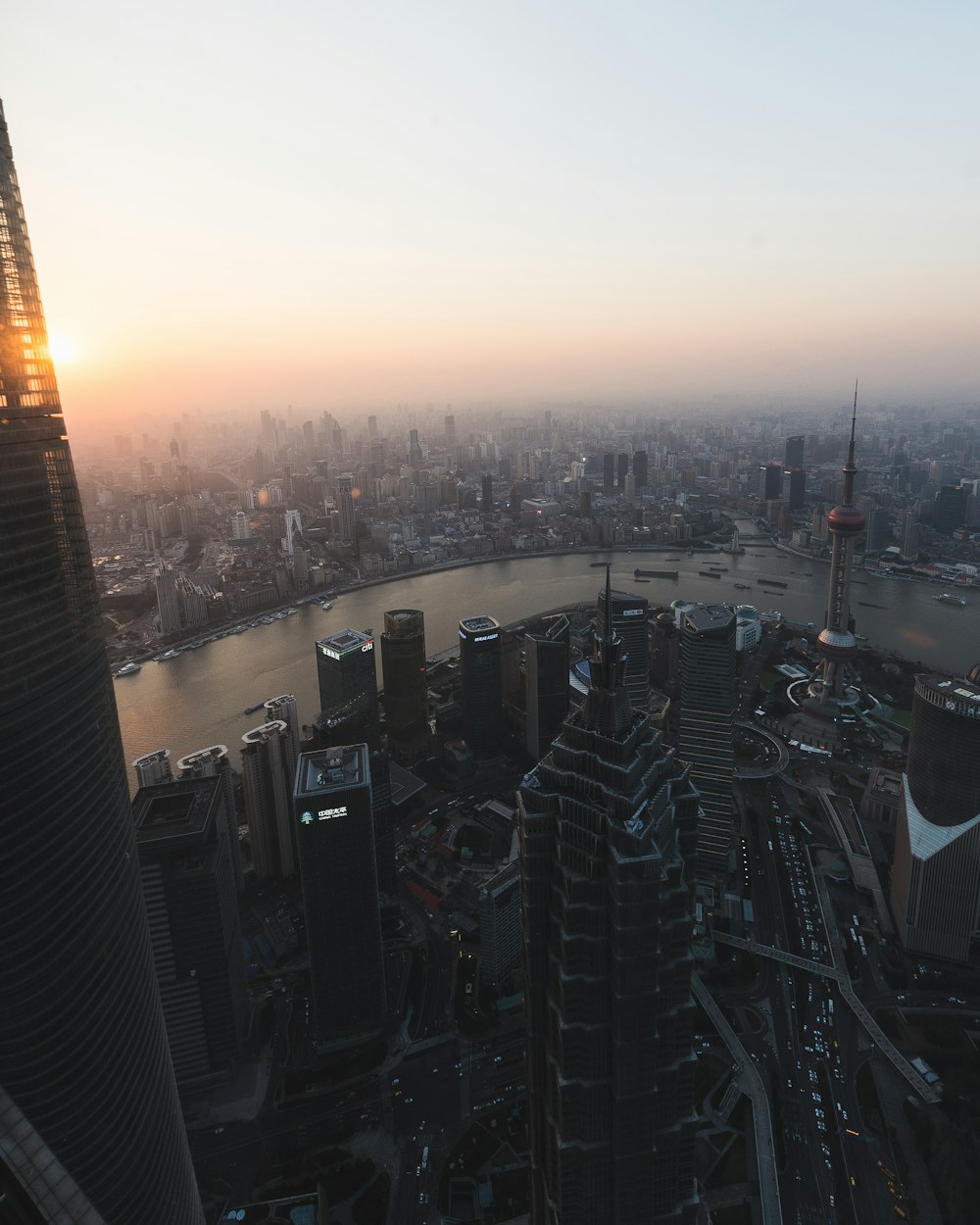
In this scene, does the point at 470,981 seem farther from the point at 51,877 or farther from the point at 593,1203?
the point at 51,877

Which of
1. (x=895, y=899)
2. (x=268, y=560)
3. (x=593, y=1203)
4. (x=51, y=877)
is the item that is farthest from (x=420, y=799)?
(x=268, y=560)

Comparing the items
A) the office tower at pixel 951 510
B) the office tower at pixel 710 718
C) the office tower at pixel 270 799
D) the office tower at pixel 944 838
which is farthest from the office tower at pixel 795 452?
the office tower at pixel 270 799

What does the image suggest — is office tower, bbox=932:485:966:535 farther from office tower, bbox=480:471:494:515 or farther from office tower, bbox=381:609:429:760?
office tower, bbox=381:609:429:760

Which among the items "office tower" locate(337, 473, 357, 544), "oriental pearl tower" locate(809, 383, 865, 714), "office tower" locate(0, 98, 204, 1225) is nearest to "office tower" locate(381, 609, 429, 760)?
"oriental pearl tower" locate(809, 383, 865, 714)

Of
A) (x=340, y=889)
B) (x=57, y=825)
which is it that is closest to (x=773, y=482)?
(x=340, y=889)

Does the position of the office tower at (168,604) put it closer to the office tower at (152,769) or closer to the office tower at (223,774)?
the office tower at (152,769)

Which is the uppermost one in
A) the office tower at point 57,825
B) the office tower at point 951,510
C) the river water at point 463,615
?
the office tower at point 57,825
